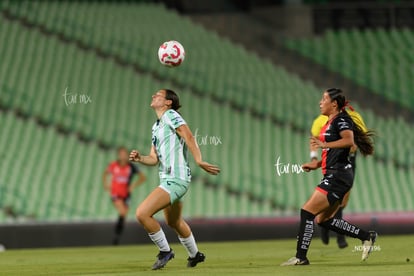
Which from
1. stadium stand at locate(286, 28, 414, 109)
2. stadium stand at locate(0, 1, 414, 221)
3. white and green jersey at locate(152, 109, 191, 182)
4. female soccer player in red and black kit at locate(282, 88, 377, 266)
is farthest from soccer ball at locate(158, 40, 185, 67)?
stadium stand at locate(286, 28, 414, 109)

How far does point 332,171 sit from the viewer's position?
12234mm

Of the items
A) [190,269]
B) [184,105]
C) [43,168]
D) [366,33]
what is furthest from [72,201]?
[366,33]

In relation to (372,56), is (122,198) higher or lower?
lower

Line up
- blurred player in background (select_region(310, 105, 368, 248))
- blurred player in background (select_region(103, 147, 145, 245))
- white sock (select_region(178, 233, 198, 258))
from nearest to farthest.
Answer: white sock (select_region(178, 233, 198, 258)) < blurred player in background (select_region(310, 105, 368, 248)) < blurred player in background (select_region(103, 147, 145, 245))

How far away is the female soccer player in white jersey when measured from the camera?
11914 mm

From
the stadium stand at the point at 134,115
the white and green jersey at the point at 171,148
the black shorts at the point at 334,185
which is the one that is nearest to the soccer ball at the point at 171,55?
the white and green jersey at the point at 171,148

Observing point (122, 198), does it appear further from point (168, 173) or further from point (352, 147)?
point (352, 147)

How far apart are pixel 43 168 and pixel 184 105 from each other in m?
4.26

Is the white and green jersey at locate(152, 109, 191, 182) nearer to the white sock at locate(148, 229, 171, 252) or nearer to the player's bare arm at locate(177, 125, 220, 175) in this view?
the player's bare arm at locate(177, 125, 220, 175)

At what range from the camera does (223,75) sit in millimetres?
27297

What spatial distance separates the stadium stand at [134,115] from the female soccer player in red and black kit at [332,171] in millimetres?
9704

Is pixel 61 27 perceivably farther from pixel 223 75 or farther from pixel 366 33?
pixel 366 33

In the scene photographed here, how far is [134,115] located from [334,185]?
12.9 m

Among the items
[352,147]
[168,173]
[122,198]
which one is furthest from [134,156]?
[122,198]
